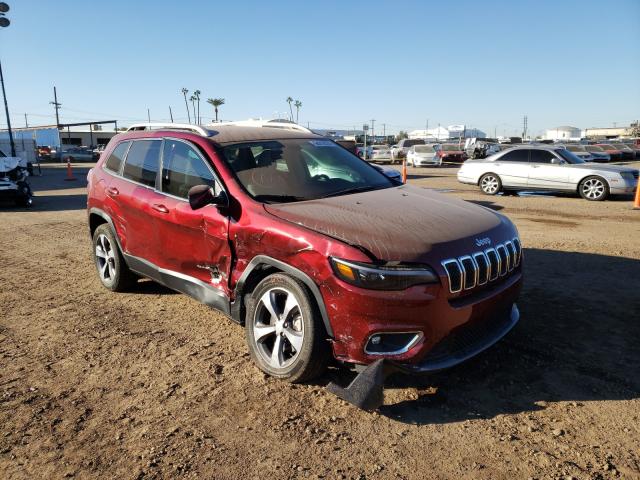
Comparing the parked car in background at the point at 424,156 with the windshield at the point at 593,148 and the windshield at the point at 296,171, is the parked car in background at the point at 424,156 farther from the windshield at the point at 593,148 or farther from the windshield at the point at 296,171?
the windshield at the point at 296,171

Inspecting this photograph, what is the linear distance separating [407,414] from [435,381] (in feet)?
1.48

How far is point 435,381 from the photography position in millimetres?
3350

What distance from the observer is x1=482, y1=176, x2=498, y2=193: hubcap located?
1486cm

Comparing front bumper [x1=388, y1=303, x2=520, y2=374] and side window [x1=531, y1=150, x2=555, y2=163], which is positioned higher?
side window [x1=531, y1=150, x2=555, y2=163]

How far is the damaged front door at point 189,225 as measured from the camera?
3.69 meters

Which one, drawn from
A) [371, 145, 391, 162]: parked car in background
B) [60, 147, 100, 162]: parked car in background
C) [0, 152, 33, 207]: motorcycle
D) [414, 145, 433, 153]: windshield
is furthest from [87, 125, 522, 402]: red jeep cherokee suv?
[60, 147, 100, 162]: parked car in background

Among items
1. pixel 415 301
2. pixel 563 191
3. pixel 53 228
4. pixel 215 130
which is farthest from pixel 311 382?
pixel 563 191

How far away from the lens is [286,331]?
3256mm

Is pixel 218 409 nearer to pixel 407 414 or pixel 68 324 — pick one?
pixel 407 414

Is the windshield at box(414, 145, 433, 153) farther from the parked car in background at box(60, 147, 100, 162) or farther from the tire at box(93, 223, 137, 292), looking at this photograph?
the parked car in background at box(60, 147, 100, 162)

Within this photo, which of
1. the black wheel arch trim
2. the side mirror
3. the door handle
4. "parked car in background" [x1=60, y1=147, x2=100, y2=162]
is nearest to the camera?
the black wheel arch trim

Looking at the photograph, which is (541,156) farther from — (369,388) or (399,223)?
(369,388)

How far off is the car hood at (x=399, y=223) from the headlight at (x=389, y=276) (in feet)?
0.20

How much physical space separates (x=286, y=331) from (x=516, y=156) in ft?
43.8
